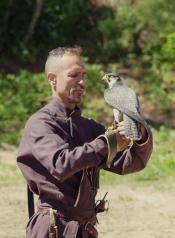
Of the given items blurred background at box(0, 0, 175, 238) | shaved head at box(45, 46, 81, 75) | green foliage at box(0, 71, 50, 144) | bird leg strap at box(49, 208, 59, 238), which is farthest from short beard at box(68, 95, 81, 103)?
blurred background at box(0, 0, 175, 238)

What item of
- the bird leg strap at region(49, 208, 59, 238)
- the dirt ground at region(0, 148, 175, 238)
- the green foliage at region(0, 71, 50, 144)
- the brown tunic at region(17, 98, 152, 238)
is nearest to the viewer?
the brown tunic at region(17, 98, 152, 238)

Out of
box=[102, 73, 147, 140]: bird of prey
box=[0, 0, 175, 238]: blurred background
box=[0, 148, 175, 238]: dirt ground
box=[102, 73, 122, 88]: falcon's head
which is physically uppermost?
box=[0, 0, 175, 238]: blurred background

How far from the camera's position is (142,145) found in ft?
9.25

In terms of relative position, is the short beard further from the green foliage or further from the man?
the green foliage

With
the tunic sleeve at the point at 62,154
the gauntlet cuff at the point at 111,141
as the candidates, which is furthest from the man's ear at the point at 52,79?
the gauntlet cuff at the point at 111,141

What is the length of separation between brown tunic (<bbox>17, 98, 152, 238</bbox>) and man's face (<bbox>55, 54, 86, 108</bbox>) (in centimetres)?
7

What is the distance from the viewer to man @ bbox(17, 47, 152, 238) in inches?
111

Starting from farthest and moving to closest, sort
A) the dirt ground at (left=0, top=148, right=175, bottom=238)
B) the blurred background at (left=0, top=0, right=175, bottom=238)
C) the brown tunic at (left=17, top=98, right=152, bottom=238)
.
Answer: the blurred background at (left=0, top=0, right=175, bottom=238) < the dirt ground at (left=0, top=148, right=175, bottom=238) < the brown tunic at (left=17, top=98, right=152, bottom=238)

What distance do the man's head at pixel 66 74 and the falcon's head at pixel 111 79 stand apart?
0.30ft

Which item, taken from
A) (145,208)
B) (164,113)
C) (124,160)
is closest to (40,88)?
(164,113)

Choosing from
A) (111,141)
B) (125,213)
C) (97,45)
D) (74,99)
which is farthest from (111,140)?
(97,45)

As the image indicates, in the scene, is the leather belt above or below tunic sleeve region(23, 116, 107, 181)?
below

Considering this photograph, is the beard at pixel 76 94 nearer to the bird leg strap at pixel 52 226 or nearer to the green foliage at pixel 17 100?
the bird leg strap at pixel 52 226

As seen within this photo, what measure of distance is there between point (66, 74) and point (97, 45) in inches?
668
